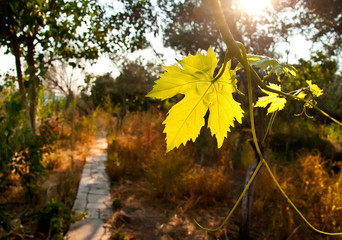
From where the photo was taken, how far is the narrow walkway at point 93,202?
302 cm

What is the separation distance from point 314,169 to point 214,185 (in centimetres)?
142

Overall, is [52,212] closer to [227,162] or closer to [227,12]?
[227,12]

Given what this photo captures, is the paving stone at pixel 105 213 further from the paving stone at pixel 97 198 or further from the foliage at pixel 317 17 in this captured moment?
the foliage at pixel 317 17

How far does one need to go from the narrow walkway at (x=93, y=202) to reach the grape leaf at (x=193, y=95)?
9.63 ft

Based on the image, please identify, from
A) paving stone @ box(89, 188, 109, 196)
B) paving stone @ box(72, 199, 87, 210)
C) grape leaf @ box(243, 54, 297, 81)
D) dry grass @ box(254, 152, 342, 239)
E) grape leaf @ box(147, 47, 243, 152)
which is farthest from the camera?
paving stone @ box(89, 188, 109, 196)

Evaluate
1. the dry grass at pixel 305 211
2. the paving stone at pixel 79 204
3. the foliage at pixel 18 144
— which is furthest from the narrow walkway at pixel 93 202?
the dry grass at pixel 305 211

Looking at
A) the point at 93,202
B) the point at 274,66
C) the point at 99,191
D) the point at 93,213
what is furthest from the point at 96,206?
the point at 274,66

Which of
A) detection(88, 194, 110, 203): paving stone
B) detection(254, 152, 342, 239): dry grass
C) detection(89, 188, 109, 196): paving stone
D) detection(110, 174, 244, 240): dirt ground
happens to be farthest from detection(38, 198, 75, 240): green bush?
detection(254, 152, 342, 239): dry grass

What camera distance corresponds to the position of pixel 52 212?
114 inches

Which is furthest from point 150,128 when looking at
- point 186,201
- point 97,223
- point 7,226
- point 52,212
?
point 7,226

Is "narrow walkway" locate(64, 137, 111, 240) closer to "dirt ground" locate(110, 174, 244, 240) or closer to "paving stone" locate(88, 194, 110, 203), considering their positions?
"paving stone" locate(88, 194, 110, 203)

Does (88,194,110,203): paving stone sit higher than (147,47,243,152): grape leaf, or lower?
lower

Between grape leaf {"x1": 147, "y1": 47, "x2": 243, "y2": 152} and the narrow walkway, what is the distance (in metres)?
2.94

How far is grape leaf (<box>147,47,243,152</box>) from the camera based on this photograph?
383 millimetres
